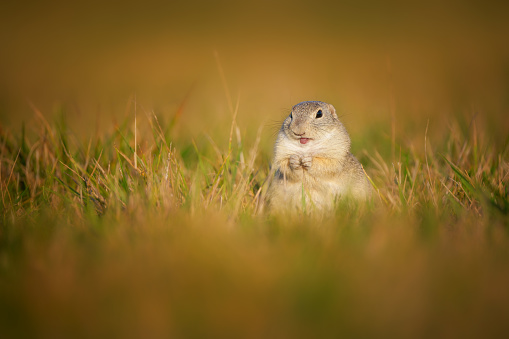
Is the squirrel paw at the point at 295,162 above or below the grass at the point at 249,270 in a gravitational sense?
above

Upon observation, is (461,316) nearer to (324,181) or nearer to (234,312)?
(234,312)

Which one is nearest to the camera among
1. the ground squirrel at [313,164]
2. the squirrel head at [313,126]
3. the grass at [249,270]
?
the grass at [249,270]

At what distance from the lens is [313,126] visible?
331cm

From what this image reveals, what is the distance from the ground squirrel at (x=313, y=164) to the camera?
3100 millimetres

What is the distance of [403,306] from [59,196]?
91.9 inches

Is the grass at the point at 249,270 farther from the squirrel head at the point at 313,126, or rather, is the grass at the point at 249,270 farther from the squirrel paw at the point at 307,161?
the squirrel head at the point at 313,126

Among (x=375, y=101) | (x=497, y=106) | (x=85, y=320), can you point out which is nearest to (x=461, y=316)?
(x=85, y=320)

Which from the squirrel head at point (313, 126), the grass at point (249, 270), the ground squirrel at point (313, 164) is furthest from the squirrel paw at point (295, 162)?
the grass at point (249, 270)

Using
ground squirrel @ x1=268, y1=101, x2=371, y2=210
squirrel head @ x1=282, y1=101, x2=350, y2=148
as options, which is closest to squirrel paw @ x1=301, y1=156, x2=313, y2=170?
ground squirrel @ x1=268, y1=101, x2=371, y2=210

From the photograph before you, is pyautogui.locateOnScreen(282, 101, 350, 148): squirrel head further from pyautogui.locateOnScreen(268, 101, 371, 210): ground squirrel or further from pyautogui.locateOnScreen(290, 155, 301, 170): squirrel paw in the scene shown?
pyautogui.locateOnScreen(290, 155, 301, 170): squirrel paw

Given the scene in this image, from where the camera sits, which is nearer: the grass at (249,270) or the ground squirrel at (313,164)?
the grass at (249,270)

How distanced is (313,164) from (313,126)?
0.33 meters

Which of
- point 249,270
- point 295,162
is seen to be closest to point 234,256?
point 249,270

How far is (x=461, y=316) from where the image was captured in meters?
1.62
